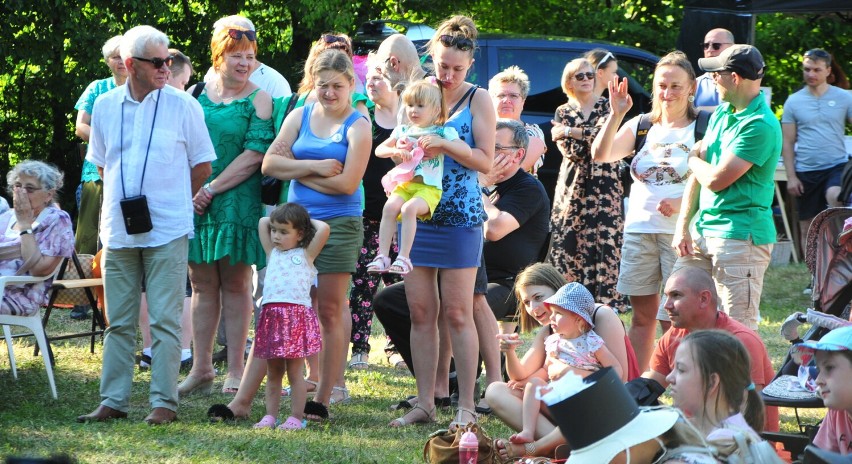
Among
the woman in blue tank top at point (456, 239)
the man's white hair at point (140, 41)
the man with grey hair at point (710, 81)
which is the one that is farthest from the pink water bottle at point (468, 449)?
the man with grey hair at point (710, 81)

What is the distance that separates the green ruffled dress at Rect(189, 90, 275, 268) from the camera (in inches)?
239

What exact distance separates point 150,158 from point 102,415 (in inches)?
49.1

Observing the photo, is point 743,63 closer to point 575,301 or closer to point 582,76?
point 575,301

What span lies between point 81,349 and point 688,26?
19.3 feet

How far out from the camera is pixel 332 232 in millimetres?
5609

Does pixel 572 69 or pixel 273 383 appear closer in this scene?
pixel 273 383

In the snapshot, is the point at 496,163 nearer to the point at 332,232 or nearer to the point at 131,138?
the point at 332,232

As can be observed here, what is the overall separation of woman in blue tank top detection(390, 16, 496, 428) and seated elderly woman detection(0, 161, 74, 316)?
7.53 feet

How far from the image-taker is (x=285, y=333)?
525cm

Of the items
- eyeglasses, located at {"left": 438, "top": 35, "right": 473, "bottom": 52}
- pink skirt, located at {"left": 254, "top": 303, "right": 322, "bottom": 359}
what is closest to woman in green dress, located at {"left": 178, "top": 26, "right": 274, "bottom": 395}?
pink skirt, located at {"left": 254, "top": 303, "right": 322, "bottom": 359}

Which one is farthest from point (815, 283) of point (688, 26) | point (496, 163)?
point (688, 26)

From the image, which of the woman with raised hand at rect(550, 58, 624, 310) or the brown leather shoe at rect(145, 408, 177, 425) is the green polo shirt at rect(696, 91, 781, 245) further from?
the brown leather shoe at rect(145, 408, 177, 425)

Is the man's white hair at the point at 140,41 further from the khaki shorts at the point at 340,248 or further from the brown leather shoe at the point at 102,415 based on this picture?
the brown leather shoe at the point at 102,415

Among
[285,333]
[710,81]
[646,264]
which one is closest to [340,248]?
[285,333]
